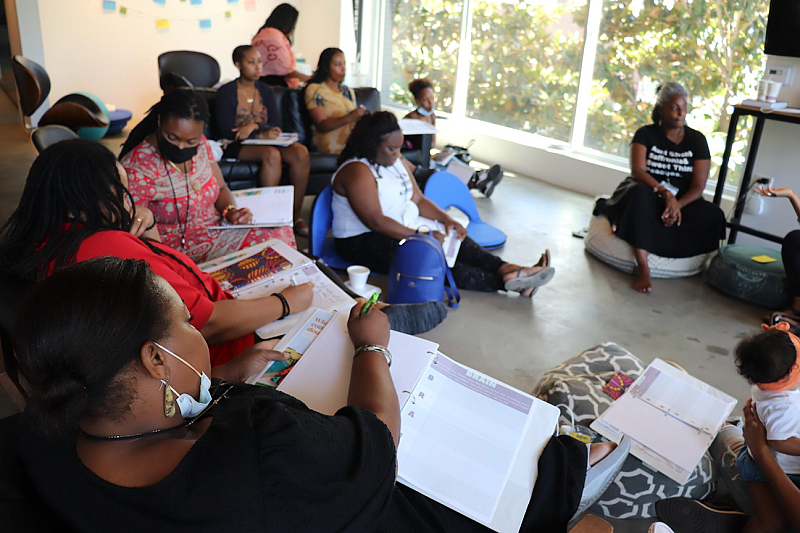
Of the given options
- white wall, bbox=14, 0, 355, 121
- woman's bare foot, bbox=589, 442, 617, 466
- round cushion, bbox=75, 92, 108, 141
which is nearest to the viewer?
woman's bare foot, bbox=589, 442, 617, 466

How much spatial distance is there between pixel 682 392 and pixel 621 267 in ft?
6.88

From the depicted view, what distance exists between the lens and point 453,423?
4.35 feet

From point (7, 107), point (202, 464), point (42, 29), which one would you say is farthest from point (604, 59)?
point (7, 107)

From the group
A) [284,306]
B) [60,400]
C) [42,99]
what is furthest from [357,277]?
[42,99]

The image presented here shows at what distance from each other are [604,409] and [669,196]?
2.35 metres

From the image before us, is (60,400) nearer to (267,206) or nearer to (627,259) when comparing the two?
(267,206)

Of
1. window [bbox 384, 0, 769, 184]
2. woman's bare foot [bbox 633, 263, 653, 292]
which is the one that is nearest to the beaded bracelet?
woman's bare foot [bbox 633, 263, 653, 292]

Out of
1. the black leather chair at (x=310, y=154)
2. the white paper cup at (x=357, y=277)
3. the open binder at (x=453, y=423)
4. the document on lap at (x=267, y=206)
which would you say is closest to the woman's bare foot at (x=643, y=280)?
the white paper cup at (x=357, y=277)

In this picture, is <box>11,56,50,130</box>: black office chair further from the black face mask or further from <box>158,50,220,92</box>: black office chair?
the black face mask

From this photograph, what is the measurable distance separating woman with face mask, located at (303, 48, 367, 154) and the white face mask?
3.98 metres

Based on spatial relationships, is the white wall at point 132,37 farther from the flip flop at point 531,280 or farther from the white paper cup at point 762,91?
the flip flop at point 531,280

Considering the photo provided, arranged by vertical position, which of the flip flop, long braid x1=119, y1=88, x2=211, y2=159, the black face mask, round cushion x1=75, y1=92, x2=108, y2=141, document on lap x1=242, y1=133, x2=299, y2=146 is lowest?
the flip flop

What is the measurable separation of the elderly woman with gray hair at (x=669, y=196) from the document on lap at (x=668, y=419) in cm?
186

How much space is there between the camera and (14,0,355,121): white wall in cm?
733
